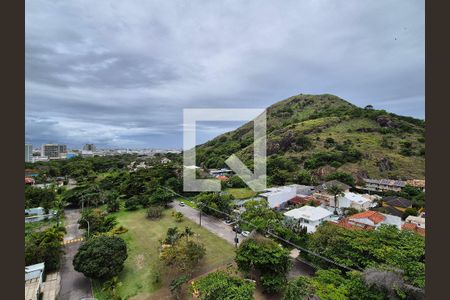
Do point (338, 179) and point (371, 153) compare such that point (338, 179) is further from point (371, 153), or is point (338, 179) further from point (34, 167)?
point (34, 167)

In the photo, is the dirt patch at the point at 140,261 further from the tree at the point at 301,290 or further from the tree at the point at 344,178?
the tree at the point at 344,178

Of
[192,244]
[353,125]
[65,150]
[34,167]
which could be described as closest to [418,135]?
[353,125]

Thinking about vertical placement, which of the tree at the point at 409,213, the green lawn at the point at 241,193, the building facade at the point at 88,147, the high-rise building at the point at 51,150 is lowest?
the tree at the point at 409,213

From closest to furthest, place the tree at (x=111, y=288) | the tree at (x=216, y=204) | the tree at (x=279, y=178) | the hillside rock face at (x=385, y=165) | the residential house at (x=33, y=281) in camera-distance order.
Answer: the residential house at (x=33, y=281) → the tree at (x=111, y=288) → the tree at (x=216, y=204) → the tree at (x=279, y=178) → the hillside rock face at (x=385, y=165)

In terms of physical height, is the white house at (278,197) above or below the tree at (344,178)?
→ below

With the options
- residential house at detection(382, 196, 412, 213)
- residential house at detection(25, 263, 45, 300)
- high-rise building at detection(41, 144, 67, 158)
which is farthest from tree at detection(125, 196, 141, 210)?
high-rise building at detection(41, 144, 67, 158)

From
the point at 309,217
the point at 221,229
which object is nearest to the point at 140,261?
the point at 221,229

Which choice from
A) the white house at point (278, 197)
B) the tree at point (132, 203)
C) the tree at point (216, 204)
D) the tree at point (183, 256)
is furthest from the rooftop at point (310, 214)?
the tree at point (132, 203)
